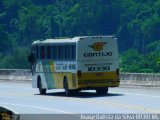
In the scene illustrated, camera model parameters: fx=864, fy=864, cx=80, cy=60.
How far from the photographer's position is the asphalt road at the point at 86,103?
28.0 meters

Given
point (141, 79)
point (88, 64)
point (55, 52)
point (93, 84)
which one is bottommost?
point (141, 79)

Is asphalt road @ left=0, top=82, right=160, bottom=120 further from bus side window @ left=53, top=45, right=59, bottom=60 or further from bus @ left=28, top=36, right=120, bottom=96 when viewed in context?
bus side window @ left=53, top=45, right=59, bottom=60

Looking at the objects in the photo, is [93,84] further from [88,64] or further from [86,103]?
[86,103]

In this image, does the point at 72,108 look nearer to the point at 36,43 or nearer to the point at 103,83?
the point at 103,83

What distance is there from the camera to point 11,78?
59156 millimetres

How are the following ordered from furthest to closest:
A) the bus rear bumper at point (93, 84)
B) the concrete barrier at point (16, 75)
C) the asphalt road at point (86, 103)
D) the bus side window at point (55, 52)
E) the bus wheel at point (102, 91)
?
the concrete barrier at point (16, 75), the bus side window at point (55, 52), the bus wheel at point (102, 91), the bus rear bumper at point (93, 84), the asphalt road at point (86, 103)

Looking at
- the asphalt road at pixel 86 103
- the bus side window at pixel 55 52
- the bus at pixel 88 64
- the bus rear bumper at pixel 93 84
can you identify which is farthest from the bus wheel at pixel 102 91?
the bus side window at pixel 55 52

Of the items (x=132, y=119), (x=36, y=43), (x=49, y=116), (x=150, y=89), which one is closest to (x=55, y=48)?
(x=36, y=43)

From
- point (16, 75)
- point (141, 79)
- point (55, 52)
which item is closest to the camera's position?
point (55, 52)

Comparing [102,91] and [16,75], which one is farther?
[16,75]

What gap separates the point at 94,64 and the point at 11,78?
73.9 ft

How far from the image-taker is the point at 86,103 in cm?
3212

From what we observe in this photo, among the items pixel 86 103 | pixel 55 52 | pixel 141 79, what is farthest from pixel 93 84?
pixel 141 79

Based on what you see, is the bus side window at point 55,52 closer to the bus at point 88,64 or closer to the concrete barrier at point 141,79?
the bus at point 88,64
